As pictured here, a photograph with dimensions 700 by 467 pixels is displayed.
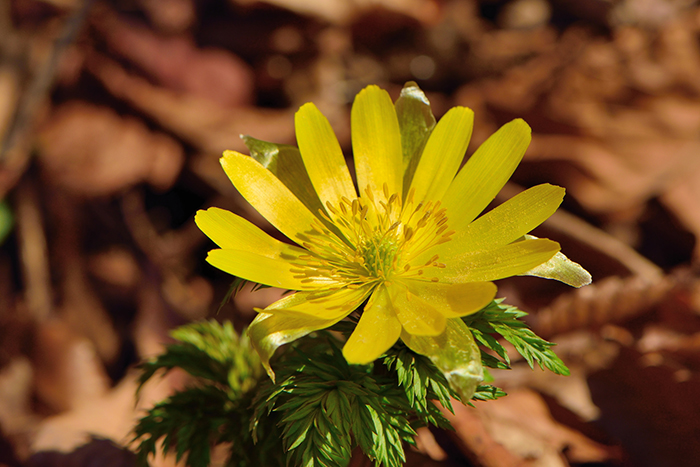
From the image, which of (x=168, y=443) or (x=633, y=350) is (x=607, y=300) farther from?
(x=168, y=443)

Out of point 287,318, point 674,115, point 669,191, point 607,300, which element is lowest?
point 607,300

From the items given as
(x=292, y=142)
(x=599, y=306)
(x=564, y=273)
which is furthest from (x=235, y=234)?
(x=292, y=142)

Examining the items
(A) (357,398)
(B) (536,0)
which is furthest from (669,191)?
(A) (357,398)

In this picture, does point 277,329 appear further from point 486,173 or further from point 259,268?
point 486,173

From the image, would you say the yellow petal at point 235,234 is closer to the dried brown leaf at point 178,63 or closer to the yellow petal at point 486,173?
the yellow petal at point 486,173

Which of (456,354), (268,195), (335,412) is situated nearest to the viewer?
(456,354)

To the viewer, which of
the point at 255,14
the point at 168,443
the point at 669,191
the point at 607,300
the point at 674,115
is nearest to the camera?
the point at 168,443
